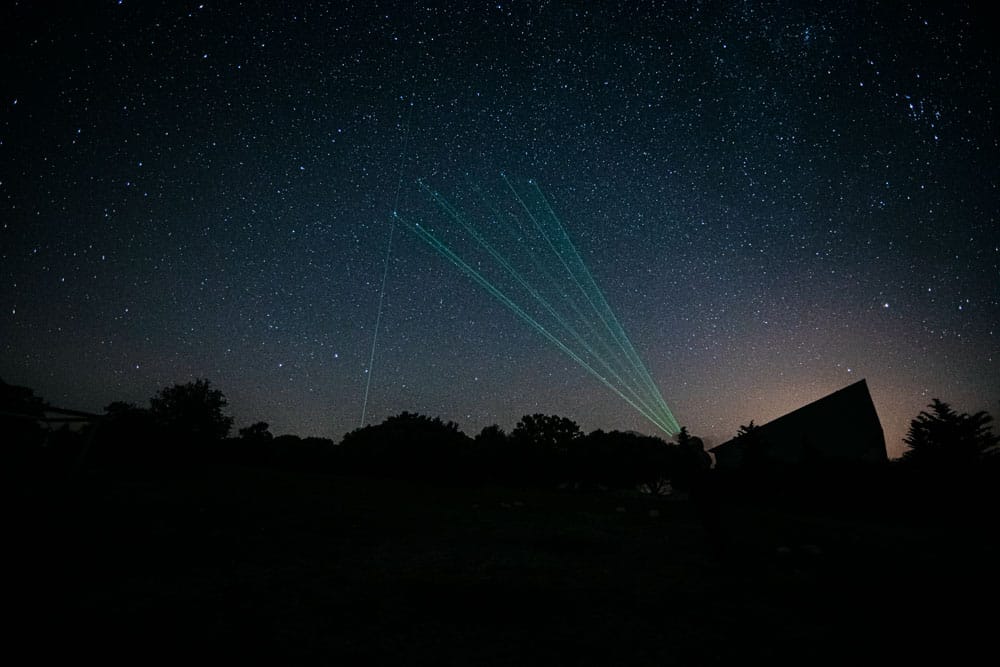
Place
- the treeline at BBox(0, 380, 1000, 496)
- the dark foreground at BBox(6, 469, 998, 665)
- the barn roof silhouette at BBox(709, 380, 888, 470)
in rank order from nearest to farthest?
the dark foreground at BBox(6, 469, 998, 665) → the treeline at BBox(0, 380, 1000, 496) → the barn roof silhouette at BBox(709, 380, 888, 470)

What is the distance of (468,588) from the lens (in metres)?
8.01

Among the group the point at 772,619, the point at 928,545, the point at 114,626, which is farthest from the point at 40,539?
the point at 928,545

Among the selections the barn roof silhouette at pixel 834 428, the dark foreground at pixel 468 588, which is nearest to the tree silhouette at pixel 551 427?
the barn roof silhouette at pixel 834 428

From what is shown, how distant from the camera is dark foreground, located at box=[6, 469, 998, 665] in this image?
216 inches

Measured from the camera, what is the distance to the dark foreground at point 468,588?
18.0 feet

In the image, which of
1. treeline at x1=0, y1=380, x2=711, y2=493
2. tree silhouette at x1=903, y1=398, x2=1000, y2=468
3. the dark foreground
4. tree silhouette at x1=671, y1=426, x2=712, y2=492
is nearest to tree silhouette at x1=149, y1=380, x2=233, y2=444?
treeline at x1=0, y1=380, x2=711, y2=493

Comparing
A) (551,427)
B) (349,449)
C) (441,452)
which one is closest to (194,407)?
(349,449)

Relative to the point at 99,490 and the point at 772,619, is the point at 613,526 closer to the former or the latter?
the point at 772,619

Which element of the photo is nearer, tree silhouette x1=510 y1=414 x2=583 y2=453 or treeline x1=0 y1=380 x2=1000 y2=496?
treeline x1=0 y1=380 x2=1000 y2=496

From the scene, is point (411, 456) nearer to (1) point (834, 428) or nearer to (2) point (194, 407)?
(2) point (194, 407)

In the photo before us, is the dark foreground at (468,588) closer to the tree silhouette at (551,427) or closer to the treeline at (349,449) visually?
the treeline at (349,449)

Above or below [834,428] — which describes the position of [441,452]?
below

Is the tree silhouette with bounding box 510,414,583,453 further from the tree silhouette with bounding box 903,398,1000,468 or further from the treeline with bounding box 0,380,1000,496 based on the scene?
the tree silhouette with bounding box 903,398,1000,468

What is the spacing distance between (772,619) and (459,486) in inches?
1057
